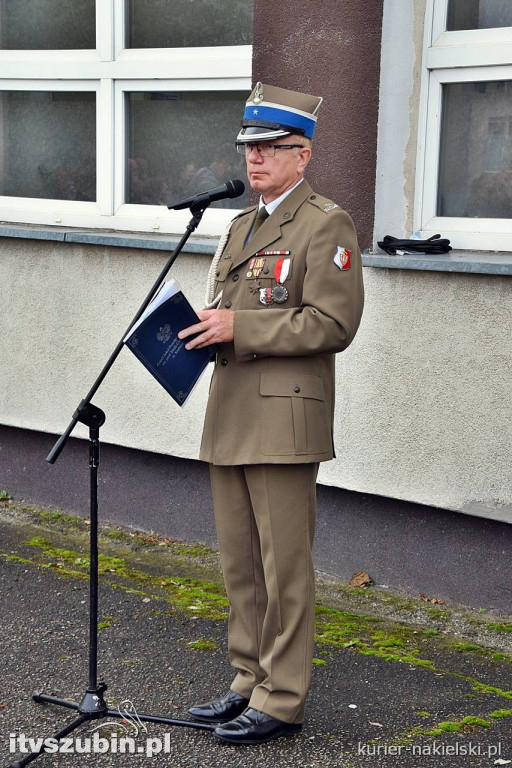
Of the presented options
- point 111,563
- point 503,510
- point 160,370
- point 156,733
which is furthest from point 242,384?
point 111,563

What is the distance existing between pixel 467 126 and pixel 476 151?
13cm

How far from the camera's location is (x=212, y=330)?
3.47 metres

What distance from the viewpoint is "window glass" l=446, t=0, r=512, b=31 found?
4.88 metres

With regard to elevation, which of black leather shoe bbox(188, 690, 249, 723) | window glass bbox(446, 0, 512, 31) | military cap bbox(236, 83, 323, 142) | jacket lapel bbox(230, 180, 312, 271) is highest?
window glass bbox(446, 0, 512, 31)

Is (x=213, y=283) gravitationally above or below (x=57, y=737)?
above

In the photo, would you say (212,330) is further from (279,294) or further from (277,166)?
(277,166)

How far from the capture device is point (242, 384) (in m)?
3.62

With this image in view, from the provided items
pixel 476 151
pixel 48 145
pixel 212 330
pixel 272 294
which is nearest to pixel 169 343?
pixel 212 330

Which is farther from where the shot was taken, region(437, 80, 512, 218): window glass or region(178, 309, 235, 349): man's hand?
region(437, 80, 512, 218): window glass

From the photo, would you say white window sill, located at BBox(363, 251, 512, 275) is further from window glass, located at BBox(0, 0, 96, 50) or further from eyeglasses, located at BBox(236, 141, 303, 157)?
window glass, located at BBox(0, 0, 96, 50)

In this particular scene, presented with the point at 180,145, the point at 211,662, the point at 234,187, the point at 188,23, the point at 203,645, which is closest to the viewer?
the point at 234,187

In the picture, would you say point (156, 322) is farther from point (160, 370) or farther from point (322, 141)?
point (322, 141)

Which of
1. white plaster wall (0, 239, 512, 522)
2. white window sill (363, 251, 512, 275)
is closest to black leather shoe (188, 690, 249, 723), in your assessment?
white plaster wall (0, 239, 512, 522)

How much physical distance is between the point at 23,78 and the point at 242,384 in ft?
12.2
